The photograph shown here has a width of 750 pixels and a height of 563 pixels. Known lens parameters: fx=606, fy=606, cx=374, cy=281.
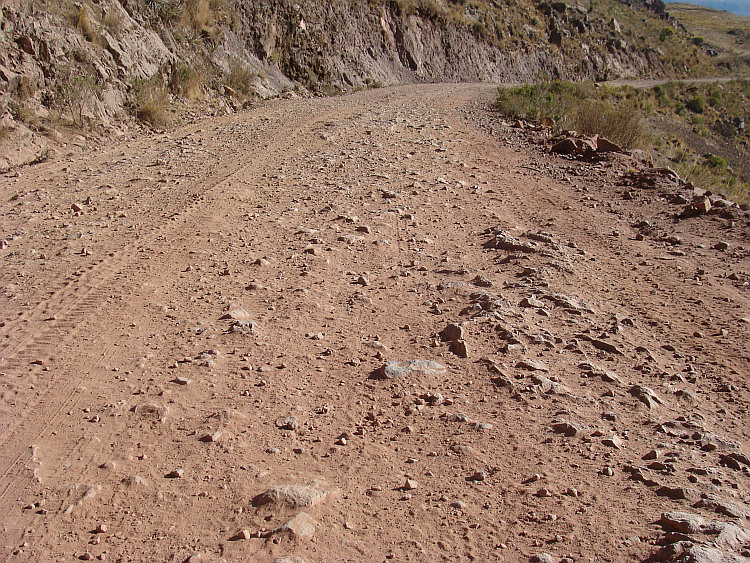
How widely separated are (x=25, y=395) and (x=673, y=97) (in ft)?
133

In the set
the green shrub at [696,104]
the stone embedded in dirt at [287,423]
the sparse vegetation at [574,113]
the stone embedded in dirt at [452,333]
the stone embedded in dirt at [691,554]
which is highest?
the sparse vegetation at [574,113]

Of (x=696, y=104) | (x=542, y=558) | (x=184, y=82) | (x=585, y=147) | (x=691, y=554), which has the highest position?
(x=184, y=82)

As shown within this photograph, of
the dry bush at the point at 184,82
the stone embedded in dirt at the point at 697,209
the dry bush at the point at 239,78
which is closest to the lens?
the stone embedded in dirt at the point at 697,209

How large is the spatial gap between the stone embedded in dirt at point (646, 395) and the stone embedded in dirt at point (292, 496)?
209 cm

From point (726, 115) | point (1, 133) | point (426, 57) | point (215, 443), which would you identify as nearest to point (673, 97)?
point (726, 115)

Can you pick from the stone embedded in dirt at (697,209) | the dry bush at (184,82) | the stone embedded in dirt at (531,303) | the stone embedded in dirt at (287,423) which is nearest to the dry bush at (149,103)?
the dry bush at (184,82)

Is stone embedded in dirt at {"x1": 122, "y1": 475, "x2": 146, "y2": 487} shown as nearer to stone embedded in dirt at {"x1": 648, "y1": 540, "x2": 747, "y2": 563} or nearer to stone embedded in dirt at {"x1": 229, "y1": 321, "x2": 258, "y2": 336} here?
stone embedded in dirt at {"x1": 229, "y1": 321, "x2": 258, "y2": 336}

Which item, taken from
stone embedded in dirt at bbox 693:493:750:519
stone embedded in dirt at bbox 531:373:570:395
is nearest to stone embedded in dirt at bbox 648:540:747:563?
stone embedded in dirt at bbox 693:493:750:519

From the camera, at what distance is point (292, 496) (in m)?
2.83

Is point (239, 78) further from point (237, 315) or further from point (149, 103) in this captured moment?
point (237, 315)

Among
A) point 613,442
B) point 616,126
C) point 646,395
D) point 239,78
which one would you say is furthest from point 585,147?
point 239,78

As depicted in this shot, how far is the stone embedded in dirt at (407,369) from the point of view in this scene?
12.7 feet

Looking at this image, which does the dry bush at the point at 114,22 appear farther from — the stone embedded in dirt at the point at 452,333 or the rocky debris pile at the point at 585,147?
the stone embedded in dirt at the point at 452,333

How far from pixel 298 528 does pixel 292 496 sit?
194mm
